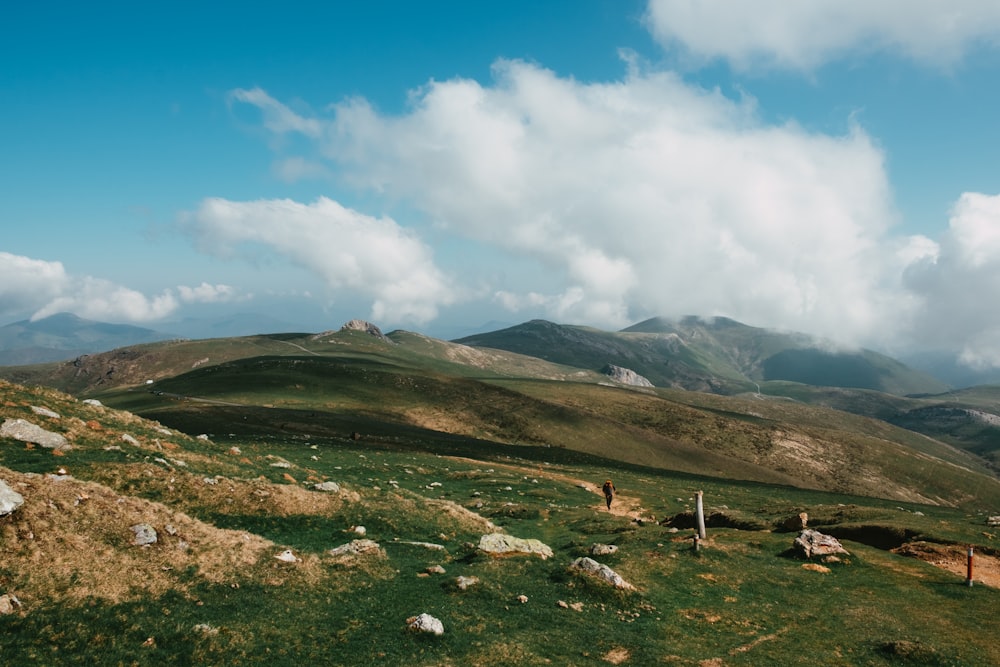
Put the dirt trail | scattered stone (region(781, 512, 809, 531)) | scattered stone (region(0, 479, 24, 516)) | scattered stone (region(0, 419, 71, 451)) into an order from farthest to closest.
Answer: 1. the dirt trail
2. scattered stone (region(781, 512, 809, 531))
3. scattered stone (region(0, 419, 71, 451))
4. scattered stone (region(0, 479, 24, 516))

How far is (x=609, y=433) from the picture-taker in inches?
5017

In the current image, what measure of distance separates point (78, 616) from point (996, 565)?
4219 cm

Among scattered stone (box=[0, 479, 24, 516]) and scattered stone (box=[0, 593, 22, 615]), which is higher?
scattered stone (box=[0, 479, 24, 516])

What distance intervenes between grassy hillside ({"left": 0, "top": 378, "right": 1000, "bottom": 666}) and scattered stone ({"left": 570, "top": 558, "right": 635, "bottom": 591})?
56 cm

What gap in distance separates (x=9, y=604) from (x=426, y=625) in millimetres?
11551

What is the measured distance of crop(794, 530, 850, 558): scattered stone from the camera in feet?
97.0

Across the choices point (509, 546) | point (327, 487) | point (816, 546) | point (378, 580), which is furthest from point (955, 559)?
point (327, 487)

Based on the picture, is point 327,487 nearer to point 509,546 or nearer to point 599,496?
point 509,546

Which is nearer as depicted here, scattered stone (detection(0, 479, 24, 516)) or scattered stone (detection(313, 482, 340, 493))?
scattered stone (detection(0, 479, 24, 516))

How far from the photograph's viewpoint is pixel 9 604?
1422 cm

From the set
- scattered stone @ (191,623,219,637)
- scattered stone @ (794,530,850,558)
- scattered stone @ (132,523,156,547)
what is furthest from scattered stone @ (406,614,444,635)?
scattered stone @ (794,530,850,558)

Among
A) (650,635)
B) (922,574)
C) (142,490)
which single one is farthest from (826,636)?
(142,490)

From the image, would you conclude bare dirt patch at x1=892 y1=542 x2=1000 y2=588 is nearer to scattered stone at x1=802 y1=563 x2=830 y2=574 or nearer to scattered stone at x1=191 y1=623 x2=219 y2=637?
scattered stone at x1=802 y1=563 x2=830 y2=574

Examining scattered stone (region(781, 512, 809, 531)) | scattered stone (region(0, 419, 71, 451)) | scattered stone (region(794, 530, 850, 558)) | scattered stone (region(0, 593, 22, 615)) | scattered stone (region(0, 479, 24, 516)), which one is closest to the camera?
scattered stone (region(0, 593, 22, 615))
